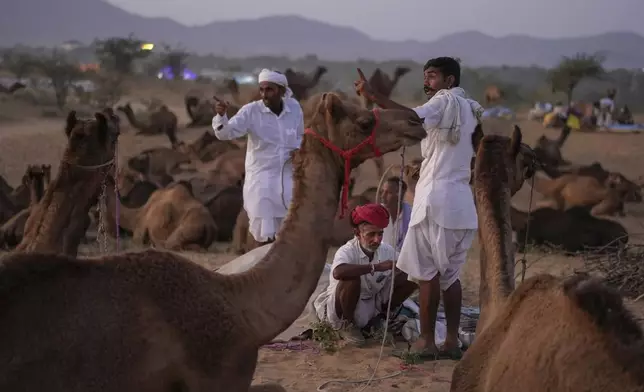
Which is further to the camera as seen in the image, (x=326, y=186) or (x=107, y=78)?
(x=107, y=78)

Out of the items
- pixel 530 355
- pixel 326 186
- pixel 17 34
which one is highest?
pixel 17 34

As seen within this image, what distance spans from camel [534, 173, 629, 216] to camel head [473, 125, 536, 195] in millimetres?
10643

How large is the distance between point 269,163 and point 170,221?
4732mm

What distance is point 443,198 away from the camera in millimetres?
6184

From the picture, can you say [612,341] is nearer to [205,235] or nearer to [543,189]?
[205,235]

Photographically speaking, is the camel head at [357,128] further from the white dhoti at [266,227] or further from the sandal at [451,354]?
the white dhoti at [266,227]

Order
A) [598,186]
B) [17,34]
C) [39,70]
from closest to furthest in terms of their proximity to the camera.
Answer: [598,186] → [39,70] → [17,34]

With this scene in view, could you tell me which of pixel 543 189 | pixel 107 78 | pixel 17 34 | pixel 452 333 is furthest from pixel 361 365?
pixel 17 34

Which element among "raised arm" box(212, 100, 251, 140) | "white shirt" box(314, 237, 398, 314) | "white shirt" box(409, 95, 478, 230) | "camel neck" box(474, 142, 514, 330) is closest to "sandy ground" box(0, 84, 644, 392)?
"white shirt" box(314, 237, 398, 314)

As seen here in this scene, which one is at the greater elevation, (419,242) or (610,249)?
(419,242)

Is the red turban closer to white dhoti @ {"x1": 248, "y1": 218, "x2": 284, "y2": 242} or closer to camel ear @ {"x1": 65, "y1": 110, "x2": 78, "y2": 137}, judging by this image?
white dhoti @ {"x1": 248, "y1": 218, "x2": 284, "y2": 242}

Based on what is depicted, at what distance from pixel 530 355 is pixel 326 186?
1327 millimetres

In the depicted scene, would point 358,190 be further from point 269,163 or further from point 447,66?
point 447,66

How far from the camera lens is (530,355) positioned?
3727mm
